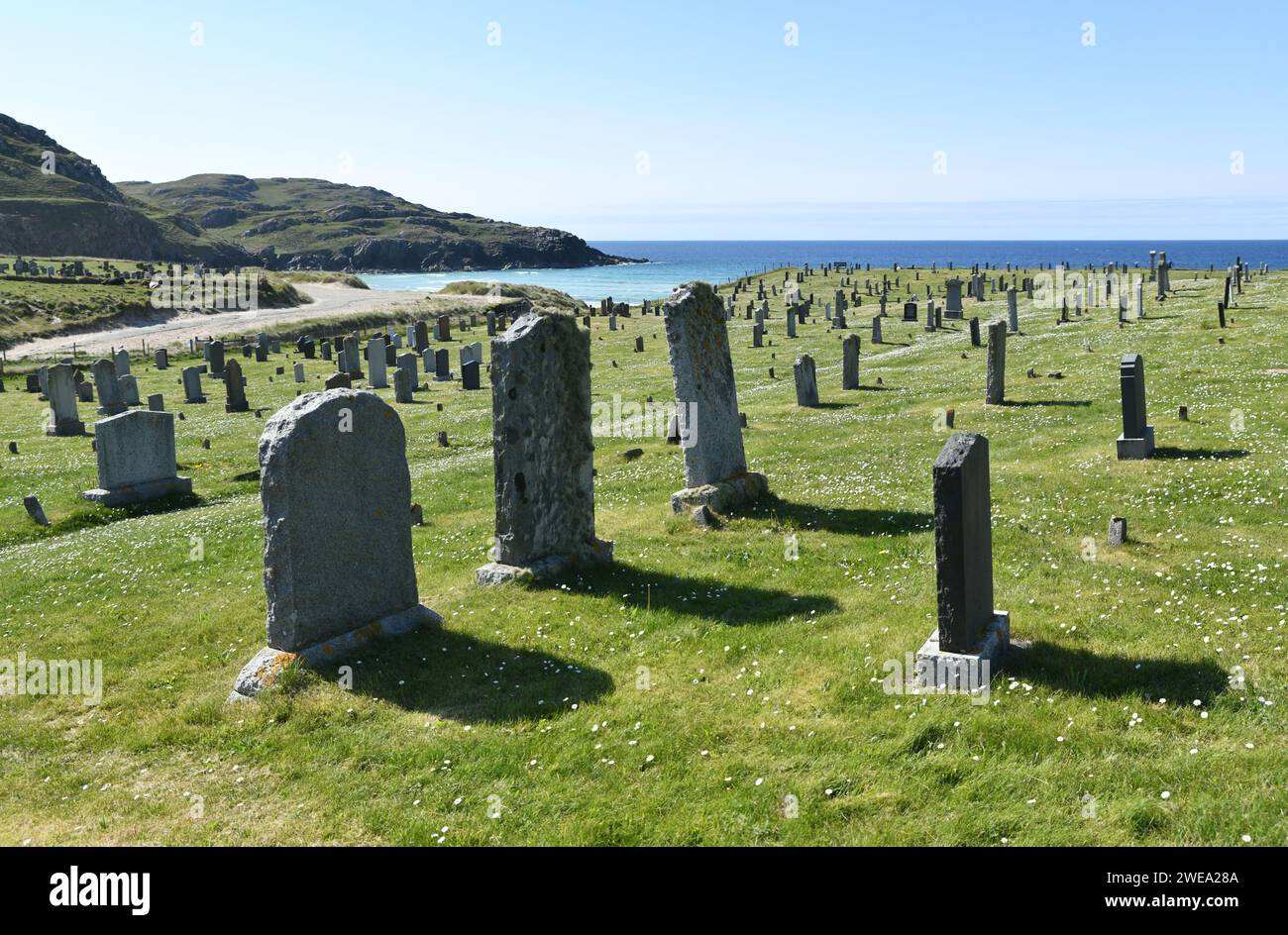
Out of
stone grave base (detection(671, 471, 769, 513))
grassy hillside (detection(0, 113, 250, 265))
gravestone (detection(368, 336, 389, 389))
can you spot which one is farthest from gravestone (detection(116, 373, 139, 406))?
grassy hillside (detection(0, 113, 250, 265))

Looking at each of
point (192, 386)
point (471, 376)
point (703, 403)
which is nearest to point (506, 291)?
point (471, 376)

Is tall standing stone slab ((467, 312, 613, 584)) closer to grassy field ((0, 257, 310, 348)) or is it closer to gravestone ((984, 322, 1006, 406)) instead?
gravestone ((984, 322, 1006, 406))

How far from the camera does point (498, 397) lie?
12.0m

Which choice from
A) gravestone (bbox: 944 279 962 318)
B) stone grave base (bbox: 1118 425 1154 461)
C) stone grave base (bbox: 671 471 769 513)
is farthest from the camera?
gravestone (bbox: 944 279 962 318)

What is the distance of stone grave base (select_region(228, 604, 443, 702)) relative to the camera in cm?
913

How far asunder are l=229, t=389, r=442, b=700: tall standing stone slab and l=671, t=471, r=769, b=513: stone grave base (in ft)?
18.1

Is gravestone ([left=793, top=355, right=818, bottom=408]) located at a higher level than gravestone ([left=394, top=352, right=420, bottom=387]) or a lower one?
lower

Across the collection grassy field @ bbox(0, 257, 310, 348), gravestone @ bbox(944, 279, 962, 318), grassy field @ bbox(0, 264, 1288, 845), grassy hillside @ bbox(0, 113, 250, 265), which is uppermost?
grassy hillside @ bbox(0, 113, 250, 265)

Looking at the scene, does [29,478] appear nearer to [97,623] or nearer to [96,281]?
[97,623]

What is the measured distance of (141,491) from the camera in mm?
19750

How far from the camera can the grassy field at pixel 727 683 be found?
6328 mm

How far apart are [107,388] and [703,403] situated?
25767 mm

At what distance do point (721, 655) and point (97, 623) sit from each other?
27.2ft
